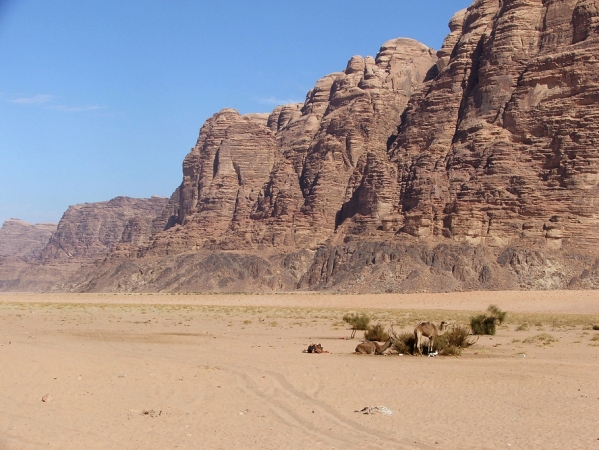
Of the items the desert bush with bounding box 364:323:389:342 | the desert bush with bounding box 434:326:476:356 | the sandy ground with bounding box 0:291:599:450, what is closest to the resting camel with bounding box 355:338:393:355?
the sandy ground with bounding box 0:291:599:450

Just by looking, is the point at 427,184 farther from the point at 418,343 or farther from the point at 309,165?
the point at 418,343

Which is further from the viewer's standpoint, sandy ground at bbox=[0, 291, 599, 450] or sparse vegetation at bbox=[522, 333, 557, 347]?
sparse vegetation at bbox=[522, 333, 557, 347]

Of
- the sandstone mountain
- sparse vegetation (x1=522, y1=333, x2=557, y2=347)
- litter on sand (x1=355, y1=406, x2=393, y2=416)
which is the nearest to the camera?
litter on sand (x1=355, y1=406, x2=393, y2=416)

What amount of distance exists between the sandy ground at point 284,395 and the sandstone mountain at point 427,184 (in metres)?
63.2

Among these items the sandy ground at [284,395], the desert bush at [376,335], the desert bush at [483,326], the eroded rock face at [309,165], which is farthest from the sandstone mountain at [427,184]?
the sandy ground at [284,395]

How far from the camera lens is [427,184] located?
340 feet

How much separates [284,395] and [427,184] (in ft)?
295

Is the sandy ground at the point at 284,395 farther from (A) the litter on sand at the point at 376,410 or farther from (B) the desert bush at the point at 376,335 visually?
(B) the desert bush at the point at 376,335

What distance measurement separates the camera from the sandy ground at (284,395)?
40.3 ft

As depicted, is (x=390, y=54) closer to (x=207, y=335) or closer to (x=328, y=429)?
(x=207, y=335)

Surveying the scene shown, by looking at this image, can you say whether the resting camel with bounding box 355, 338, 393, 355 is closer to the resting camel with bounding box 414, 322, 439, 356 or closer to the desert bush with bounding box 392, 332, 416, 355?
the desert bush with bounding box 392, 332, 416, 355

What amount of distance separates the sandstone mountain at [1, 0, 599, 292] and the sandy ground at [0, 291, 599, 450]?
→ 63.2m

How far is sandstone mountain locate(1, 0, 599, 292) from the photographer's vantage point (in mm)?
91188

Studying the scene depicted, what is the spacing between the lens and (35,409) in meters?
14.2
